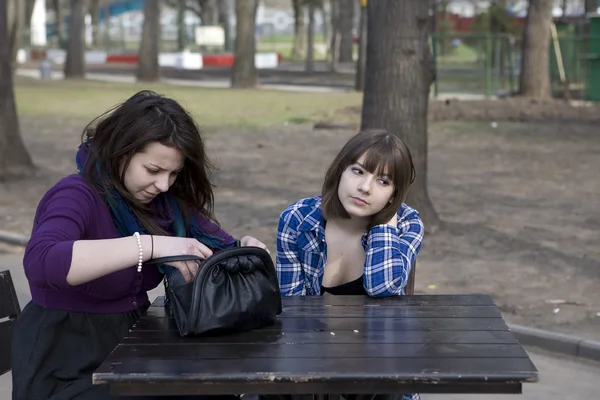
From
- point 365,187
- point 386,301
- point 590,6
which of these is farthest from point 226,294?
point 590,6

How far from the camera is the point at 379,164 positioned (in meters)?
4.02

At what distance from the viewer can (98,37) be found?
219 ft

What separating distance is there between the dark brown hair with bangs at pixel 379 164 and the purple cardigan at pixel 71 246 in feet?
2.65

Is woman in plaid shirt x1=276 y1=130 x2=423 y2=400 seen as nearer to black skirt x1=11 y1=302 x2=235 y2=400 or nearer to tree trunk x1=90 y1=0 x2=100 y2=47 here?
black skirt x1=11 y1=302 x2=235 y2=400

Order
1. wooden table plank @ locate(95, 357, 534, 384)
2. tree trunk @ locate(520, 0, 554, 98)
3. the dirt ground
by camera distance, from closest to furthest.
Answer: wooden table plank @ locate(95, 357, 534, 384) → the dirt ground → tree trunk @ locate(520, 0, 554, 98)

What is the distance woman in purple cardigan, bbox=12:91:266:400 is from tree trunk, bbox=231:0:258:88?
2627 cm

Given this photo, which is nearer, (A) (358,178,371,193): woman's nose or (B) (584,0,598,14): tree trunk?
(A) (358,178,371,193): woman's nose

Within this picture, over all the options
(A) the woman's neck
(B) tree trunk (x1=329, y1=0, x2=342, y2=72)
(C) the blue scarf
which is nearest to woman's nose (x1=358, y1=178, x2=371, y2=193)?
(A) the woman's neck

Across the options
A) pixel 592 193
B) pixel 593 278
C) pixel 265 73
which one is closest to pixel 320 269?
pixel 593 278

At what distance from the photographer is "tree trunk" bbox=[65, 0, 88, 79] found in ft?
117

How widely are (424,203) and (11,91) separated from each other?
5.75 m

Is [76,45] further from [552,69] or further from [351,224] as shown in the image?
[351,224]

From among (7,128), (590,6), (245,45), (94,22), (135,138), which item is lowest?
(7,128)

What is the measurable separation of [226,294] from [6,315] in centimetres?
110
